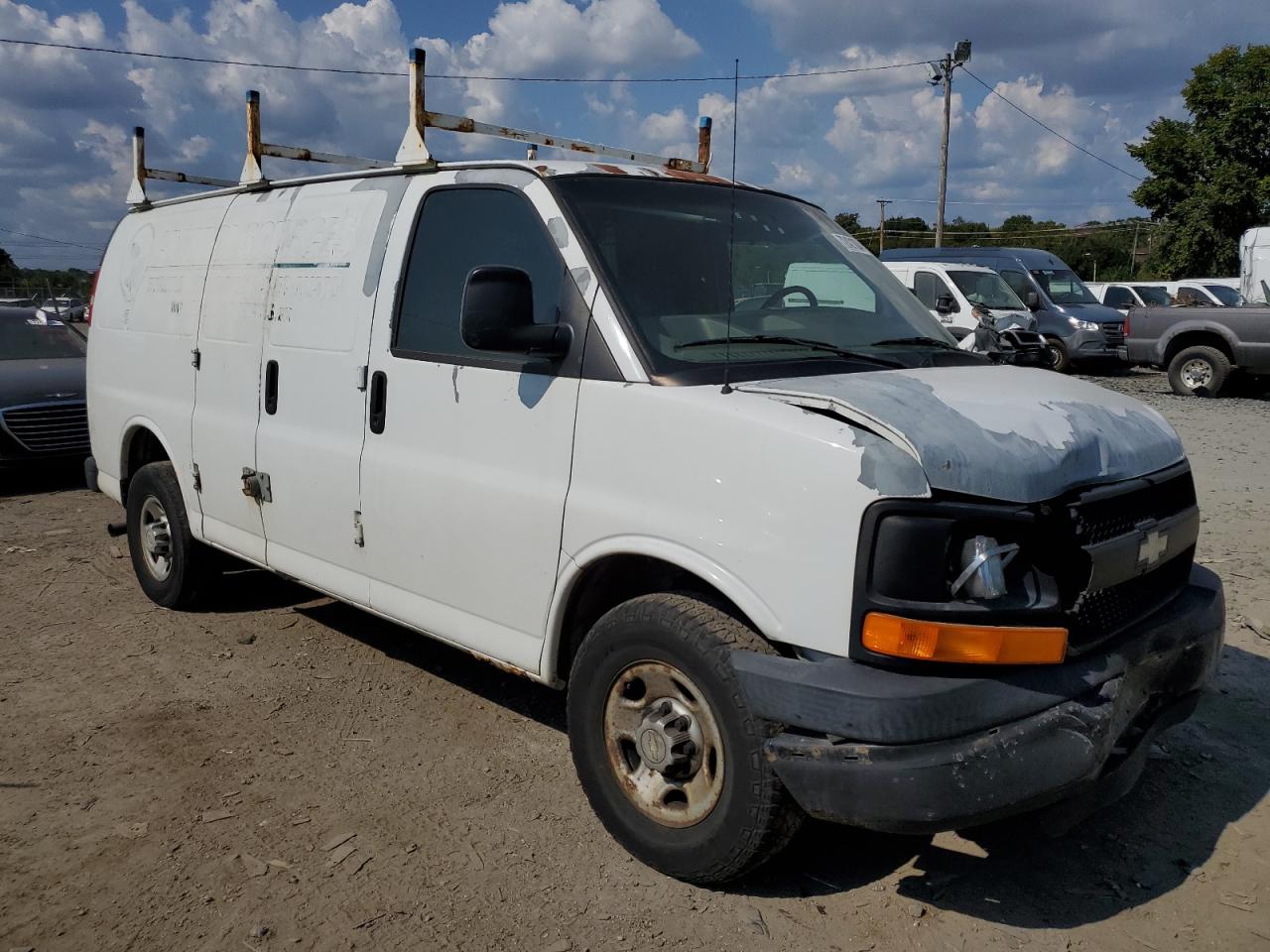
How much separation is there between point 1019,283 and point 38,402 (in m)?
16.8

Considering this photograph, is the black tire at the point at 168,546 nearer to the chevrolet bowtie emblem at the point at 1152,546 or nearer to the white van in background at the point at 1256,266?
the chevrolet bowtie emblem at the point at 1152,546

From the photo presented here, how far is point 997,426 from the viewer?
2918 millimetres

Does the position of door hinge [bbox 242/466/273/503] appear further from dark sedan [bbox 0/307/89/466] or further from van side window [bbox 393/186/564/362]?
dark sedan [bbox 0/307/89/466]

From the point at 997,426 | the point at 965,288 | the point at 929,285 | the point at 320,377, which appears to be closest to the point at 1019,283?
the point at 965,288

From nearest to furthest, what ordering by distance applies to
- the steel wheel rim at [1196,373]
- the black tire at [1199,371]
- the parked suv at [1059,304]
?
1. the black tire at [1199,371]
2. the steel wheel rim at [1196,373]
3. the parked suv at [1059,304]

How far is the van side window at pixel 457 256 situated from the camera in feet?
11.9

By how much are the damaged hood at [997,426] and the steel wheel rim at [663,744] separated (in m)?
0.89

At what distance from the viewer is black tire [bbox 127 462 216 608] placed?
553cm

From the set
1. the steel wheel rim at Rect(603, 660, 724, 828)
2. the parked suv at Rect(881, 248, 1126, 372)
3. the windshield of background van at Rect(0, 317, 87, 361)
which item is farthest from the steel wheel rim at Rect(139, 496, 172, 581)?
the parked suv at Rect(881, 248, 1126, 372)

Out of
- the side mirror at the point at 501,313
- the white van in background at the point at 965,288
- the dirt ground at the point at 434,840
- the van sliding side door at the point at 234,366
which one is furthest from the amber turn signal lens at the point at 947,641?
the white van in background at the point at 965,288

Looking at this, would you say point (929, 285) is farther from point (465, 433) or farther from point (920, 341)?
point (465, 433)

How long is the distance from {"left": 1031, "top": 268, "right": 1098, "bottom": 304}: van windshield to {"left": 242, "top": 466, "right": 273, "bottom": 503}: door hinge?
64.8ft

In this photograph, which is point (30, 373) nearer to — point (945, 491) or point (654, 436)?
point (654, 436)

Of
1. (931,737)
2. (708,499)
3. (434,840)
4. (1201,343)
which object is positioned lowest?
(434,840)
